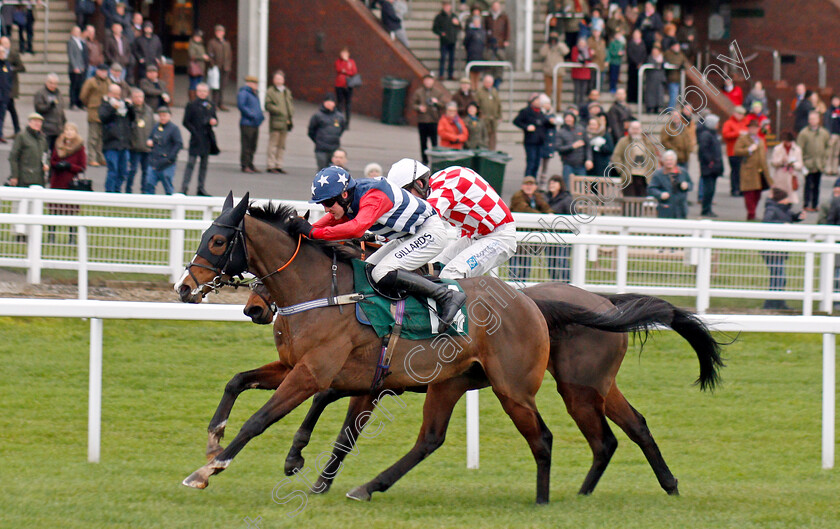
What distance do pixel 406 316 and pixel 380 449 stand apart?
137 cm

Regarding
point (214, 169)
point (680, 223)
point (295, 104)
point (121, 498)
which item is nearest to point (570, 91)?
point (295, 104)

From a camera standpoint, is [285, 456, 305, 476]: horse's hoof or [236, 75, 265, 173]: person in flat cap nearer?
[285, 456, 305, 476]: horse's hoof

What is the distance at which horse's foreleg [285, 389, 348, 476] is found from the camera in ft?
17.7

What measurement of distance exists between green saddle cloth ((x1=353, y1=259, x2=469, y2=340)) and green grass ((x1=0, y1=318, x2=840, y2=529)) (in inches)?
29.5

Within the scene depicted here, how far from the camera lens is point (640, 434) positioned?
18.6 feet

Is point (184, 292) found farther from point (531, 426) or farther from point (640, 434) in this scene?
point (640, 434)

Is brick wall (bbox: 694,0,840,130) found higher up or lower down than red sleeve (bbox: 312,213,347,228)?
higher up

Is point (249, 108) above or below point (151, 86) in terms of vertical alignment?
below

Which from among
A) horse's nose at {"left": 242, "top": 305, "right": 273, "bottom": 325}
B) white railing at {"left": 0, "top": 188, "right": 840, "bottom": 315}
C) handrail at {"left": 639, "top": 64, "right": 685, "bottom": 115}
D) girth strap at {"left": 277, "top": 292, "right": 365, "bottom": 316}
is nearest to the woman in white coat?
handrail at {"left": 639, "top": 64, "right": 685, "bottom": 115}

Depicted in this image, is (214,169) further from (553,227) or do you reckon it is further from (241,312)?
(241,312)

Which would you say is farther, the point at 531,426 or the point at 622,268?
the point at 622,268

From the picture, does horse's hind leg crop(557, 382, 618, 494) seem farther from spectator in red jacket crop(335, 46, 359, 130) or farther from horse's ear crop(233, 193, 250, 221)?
spectator in red jacket crop(335, 46, 359, 130)

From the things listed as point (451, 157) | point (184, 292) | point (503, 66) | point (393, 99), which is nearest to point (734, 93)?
point (503, 66)

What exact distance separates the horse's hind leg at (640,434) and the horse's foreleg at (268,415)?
1.59 metres
